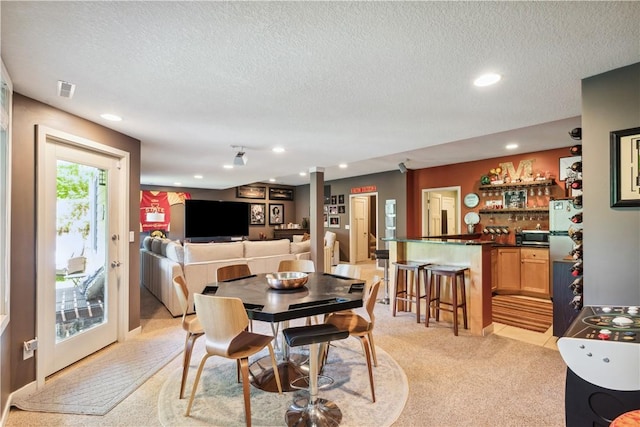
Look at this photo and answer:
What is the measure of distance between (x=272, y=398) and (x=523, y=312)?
3.80 metres

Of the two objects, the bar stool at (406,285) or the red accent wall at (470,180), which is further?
the red accent wall at (470,180)

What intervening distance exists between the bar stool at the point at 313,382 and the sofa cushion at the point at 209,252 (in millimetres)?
→ 2877

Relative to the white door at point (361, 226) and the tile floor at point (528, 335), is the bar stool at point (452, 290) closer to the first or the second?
the tile floor at point (528, 335)

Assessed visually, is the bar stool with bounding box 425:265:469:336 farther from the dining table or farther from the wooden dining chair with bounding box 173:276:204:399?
the wooden dining chair with bounding box 173:276:204:399

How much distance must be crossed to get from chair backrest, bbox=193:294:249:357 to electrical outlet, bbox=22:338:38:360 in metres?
1.56

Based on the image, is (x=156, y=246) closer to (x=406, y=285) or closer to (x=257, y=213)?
(x=406, y=285)

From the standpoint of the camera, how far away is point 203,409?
85.4 inches

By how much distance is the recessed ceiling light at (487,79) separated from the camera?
2.13 m

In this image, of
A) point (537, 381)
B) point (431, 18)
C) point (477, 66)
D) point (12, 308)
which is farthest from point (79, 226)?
point (537, 381)

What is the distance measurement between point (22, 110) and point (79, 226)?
1115 mm

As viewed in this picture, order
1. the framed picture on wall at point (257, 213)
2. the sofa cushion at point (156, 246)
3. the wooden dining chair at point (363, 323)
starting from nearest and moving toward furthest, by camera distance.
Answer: the wooden dining chair at point (363, 323), the sofa cushion at point (156, 246), the framed picture on wall at point (257, 213)

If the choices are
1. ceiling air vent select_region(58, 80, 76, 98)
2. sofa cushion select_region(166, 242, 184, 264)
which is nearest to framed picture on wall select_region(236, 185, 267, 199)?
sofa cushion select_region(166, 242, 184, 264)

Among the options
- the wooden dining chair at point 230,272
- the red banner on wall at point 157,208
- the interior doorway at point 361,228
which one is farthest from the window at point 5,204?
the interior doorway at point 361,228

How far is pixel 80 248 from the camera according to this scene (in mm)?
3047
